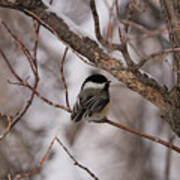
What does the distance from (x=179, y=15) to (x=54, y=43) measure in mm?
3061

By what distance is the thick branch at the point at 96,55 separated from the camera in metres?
1.71

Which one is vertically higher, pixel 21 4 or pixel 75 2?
pixel 21 4

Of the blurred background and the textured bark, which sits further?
the blurred background

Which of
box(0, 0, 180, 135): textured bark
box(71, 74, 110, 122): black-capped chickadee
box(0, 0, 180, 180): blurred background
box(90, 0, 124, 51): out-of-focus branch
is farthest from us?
box(0, 0, 180, 180): blurred background

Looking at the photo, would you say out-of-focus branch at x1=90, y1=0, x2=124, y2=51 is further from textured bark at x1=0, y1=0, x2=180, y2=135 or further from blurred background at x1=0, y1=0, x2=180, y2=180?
blurred background at x1=0, y1=0, x2=180, y2=180

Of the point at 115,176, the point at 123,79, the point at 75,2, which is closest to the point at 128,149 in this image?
the point at 115,176

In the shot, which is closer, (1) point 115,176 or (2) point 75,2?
(2) point 75,2

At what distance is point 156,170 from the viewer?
4.53m

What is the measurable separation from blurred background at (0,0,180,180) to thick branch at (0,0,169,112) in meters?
1.17

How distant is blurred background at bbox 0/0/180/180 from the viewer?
3363 millimetres

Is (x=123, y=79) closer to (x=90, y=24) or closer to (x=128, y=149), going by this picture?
(x=90, y=24)

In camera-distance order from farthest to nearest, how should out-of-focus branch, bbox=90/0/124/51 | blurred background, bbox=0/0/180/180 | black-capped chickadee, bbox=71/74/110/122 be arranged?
blurred background, bbox=0/0/180/180
black-capped chickadee, bbox=71/74/110/122
out-of-focus branch, bbox=90/0/124/51

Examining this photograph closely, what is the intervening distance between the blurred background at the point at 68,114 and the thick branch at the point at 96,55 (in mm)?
1167

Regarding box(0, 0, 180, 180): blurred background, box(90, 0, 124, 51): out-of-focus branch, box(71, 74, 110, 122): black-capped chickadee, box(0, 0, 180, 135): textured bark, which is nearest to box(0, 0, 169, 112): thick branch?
box(0, 0, 180, 135): textured bark
